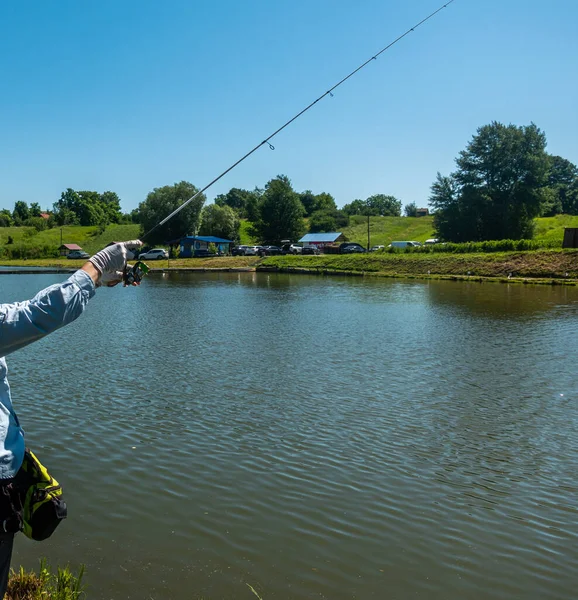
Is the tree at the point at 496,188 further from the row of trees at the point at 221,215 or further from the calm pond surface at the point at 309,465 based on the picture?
the calm pond surface at the point at 309,465

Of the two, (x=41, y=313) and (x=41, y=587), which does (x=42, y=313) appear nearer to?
(x=41, y=313)

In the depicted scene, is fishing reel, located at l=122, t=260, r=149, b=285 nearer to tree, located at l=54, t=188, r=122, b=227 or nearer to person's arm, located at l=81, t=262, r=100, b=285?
person's arm, located at l=81, t=262, r=100, b=285

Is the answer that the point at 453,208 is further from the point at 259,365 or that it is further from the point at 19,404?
the point at 19,404

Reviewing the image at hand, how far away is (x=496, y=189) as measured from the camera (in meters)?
90.2

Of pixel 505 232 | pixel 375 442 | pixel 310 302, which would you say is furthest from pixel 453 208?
pixel 375 442

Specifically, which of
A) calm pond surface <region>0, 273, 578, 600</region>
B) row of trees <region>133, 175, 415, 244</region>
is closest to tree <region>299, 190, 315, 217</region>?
row of trees <region>133, 175, 415, 244</region>

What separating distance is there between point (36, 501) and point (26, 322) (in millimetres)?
1354

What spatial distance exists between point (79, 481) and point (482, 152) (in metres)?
91.8

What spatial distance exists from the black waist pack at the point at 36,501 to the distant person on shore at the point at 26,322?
201 mm

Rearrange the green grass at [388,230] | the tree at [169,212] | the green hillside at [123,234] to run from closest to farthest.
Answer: the tree at [169,212], the green hillside at [123,234], the green grass at [388,230]

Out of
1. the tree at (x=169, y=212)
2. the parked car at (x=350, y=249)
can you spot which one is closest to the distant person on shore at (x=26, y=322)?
the parked car at (x=350, y=249)

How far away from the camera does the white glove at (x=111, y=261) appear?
11.8ft

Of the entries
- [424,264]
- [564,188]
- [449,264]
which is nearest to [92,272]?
[449,264]

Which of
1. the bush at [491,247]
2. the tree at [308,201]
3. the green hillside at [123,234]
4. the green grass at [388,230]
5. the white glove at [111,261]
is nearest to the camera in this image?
the white glove at [111,261]
